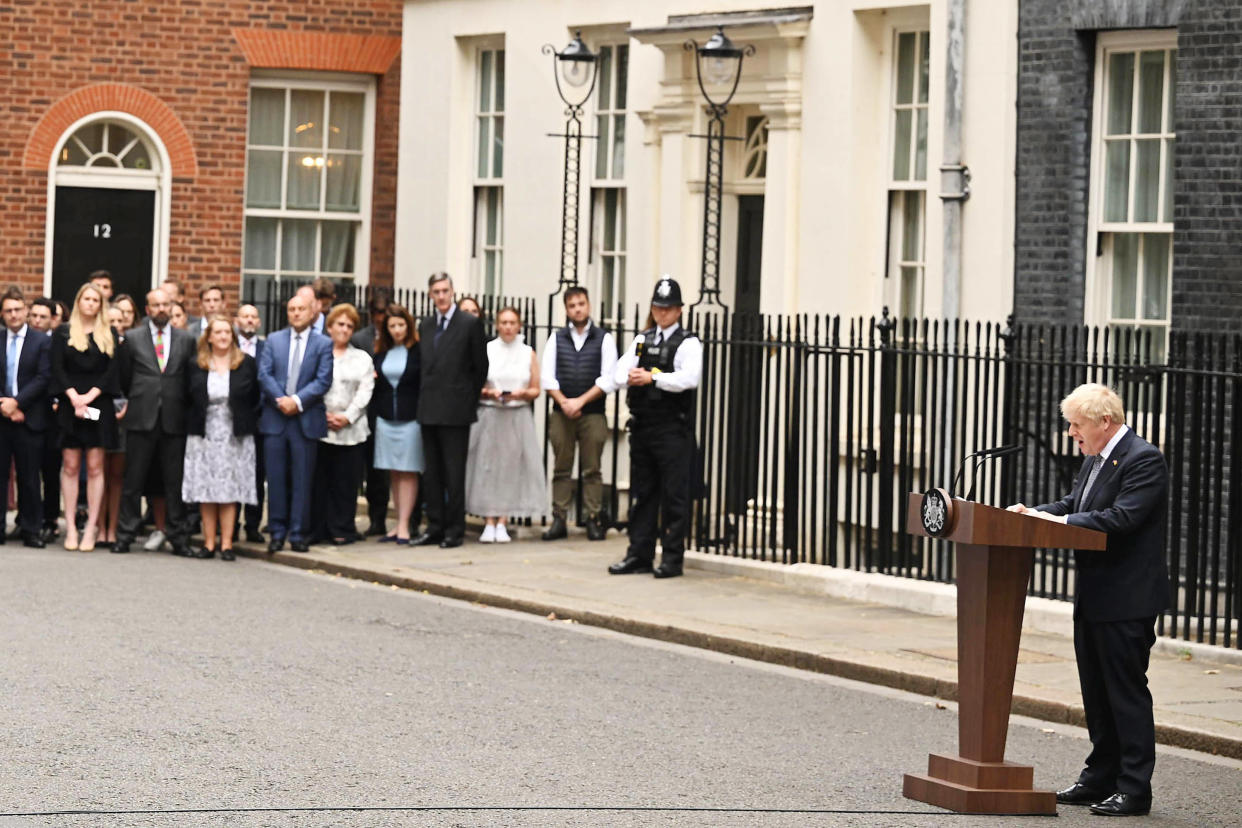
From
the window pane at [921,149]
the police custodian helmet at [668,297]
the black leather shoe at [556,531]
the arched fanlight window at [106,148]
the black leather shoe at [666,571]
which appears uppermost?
the arched fanlight window at [106,148]

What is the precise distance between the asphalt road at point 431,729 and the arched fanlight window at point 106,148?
28.6 ft

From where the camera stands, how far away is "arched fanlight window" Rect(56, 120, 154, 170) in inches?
834

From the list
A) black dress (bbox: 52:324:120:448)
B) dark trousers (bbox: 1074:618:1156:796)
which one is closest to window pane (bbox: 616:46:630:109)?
black dress (bbox: 52:324:120:448)

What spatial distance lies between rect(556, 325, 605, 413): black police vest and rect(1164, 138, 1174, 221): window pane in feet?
13.7

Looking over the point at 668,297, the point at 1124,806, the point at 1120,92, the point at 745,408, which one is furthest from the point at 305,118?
the point at 1124,806

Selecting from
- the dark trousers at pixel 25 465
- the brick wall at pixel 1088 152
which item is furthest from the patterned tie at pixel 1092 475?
the dark trousers at pixel 25 465

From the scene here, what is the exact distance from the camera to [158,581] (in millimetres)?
13977

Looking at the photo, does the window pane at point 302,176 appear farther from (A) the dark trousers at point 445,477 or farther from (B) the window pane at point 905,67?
(B) the window pane at point 905,67

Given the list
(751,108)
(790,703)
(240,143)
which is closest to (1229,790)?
(790,703)

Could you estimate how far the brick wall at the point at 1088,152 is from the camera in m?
14.0

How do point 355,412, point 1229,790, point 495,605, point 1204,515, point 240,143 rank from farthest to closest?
point 240,143 < point 355,412 < point 495,605 < point 1204,515 < point 1229,790

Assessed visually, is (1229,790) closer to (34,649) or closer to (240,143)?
(34,649)

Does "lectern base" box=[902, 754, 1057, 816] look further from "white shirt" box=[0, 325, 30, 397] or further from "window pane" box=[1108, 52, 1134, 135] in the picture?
"white shirt" box=[0, 325, 30, 397]

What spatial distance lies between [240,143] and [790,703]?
12.5m
